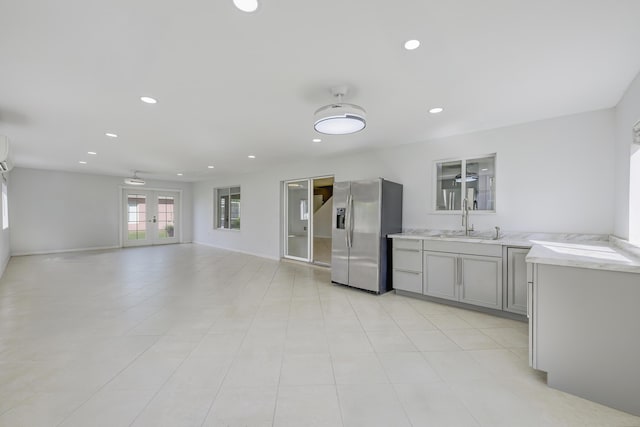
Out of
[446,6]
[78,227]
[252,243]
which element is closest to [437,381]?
[446,6]

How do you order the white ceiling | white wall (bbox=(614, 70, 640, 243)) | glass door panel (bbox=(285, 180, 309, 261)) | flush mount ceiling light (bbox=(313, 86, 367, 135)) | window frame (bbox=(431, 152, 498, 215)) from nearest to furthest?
the white ceiling
white wall (bbox=(614, 70, 640, 243))
flush mount ceiling light (bbox=(313, 86, 367, 135))
window frame (bbox=(431, 152, 498, 215))
glass door panel (bbox=(285, 180, 309, 261))

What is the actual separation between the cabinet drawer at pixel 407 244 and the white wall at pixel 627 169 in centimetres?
203

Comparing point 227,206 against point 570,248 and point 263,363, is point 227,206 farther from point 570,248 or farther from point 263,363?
point 570,248

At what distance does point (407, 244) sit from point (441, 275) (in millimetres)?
635

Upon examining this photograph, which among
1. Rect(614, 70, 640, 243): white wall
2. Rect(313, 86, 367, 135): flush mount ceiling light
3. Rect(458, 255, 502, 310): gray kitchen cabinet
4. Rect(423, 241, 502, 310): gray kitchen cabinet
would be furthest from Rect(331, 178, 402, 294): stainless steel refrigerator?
Rect(614, 70, 640, 243): white wall

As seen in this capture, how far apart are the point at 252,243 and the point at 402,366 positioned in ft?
20.1

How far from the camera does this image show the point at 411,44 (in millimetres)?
1898

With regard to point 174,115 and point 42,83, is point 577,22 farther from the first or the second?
point 42,83

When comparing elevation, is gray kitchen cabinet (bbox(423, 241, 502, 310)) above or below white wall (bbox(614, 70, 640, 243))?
below

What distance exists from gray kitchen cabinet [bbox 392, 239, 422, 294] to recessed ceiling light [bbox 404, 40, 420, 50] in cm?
264

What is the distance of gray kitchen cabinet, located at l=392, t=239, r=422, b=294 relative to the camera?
386cm

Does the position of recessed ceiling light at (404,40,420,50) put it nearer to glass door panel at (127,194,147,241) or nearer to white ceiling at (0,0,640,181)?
white ceiling at (0,0,640,181)

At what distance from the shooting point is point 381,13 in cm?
161

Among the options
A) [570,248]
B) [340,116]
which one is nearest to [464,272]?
[570,248]
